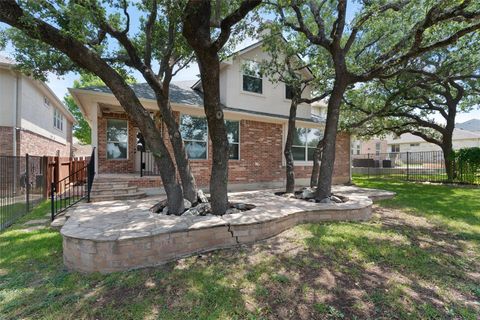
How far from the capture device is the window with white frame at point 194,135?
30.6ft

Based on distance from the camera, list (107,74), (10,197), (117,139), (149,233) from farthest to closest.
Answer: (117,139) → (10,197) → (107,74) → (149,233)

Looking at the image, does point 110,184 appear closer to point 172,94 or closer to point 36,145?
point 172,94

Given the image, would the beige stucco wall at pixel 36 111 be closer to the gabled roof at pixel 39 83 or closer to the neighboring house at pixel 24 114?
the neighboring house at pixel 24 114

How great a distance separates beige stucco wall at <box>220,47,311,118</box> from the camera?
10430 millimetres

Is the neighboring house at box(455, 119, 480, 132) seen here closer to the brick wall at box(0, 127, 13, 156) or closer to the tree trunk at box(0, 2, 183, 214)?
the tree trunk at box(0, 2, 183, 214)

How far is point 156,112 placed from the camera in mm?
9172

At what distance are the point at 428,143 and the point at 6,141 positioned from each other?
43.1m

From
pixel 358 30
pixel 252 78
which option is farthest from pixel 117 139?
pixel 358 30

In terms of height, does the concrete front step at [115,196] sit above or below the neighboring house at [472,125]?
below

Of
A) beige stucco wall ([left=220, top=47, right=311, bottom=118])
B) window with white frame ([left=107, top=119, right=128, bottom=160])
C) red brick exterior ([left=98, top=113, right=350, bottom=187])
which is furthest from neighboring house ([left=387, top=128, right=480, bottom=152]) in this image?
window with white frame ([left=107, top=119, right=128, bottom=160])

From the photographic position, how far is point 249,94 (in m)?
10.9

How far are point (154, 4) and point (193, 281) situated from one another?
620 centimetres

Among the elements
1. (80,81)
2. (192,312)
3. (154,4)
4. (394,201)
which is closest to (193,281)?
(192,312)

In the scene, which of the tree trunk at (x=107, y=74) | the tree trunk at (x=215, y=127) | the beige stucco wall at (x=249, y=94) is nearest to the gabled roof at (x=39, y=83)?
the tree trunk at (x=107, y=74)
